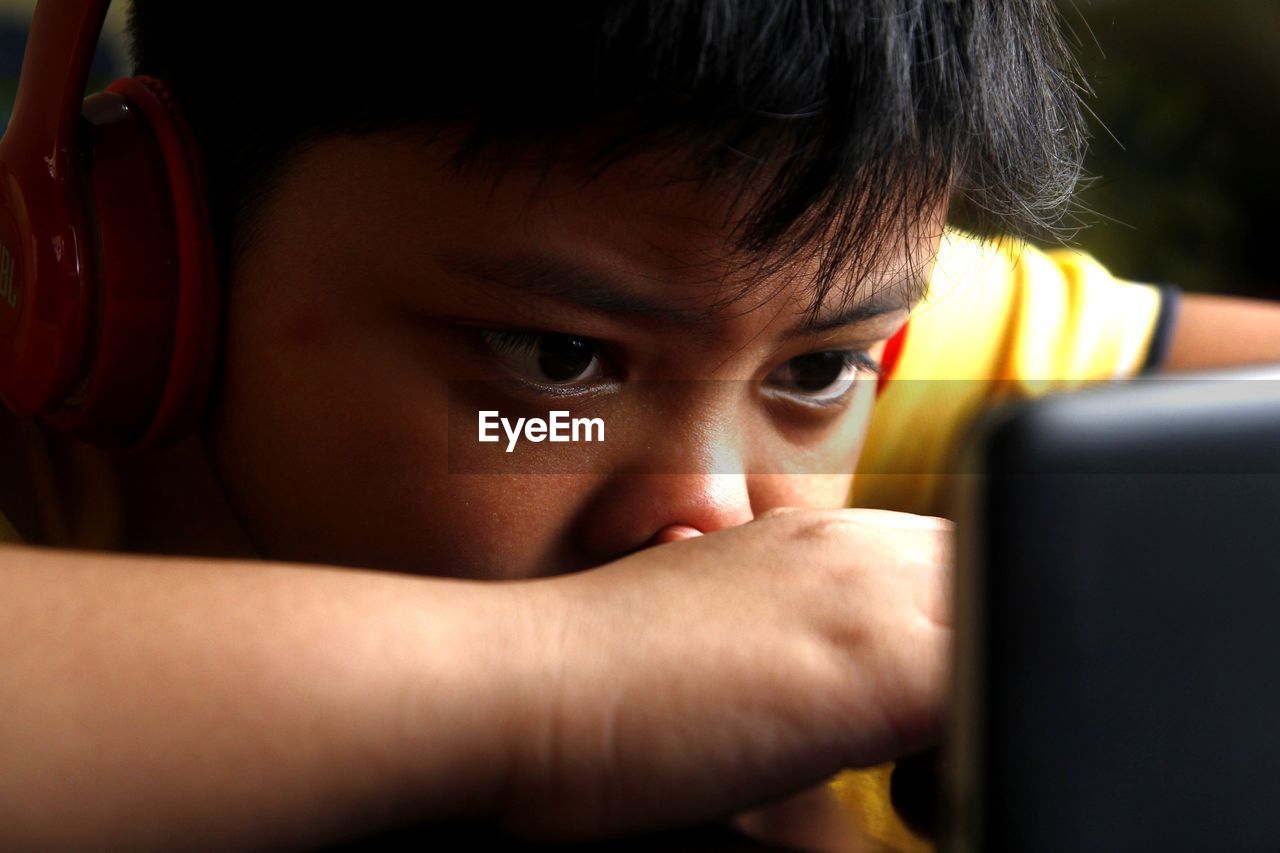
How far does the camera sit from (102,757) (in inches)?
11.6

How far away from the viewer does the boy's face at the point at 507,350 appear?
45 centimetres

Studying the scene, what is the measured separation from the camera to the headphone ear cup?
19.2 inches

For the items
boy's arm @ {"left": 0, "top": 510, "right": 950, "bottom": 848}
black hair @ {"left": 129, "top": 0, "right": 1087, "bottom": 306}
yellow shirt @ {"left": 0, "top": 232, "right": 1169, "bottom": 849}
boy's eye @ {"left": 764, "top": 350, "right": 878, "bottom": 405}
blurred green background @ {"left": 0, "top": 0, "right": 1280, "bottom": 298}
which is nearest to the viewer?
boy's arm @ {"left": 0, "top": 510, "right": 950, "bottom": 848}

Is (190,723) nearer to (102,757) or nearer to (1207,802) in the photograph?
(102,757)

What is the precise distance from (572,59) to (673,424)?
152 millimetres

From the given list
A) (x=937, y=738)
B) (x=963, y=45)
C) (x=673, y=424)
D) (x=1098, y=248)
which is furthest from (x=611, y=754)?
(x=1098, y=248)

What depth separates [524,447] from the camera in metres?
0.49

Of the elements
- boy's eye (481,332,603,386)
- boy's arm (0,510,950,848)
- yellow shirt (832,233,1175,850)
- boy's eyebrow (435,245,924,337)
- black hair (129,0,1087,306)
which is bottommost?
yellow shirt (832,233,1175,850)

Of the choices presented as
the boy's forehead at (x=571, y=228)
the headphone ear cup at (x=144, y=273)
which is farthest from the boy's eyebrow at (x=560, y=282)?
the headphone ear cup at (x=144, y=273)

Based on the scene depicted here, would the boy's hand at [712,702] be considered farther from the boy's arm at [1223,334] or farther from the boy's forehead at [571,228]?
the boy's arm at [1223,334]

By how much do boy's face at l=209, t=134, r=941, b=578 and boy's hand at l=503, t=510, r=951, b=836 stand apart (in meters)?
0.16

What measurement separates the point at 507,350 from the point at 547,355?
0.02 meters

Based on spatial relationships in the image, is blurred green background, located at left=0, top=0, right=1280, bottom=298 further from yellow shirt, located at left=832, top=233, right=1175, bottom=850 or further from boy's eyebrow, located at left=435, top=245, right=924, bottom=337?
boy's eyebrow, located at left=435, top=245, right=924, bottom=337

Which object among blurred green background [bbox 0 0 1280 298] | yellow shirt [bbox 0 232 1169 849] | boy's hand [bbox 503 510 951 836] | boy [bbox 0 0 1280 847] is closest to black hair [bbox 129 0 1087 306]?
boy [bbox 0 0 1280 847]
